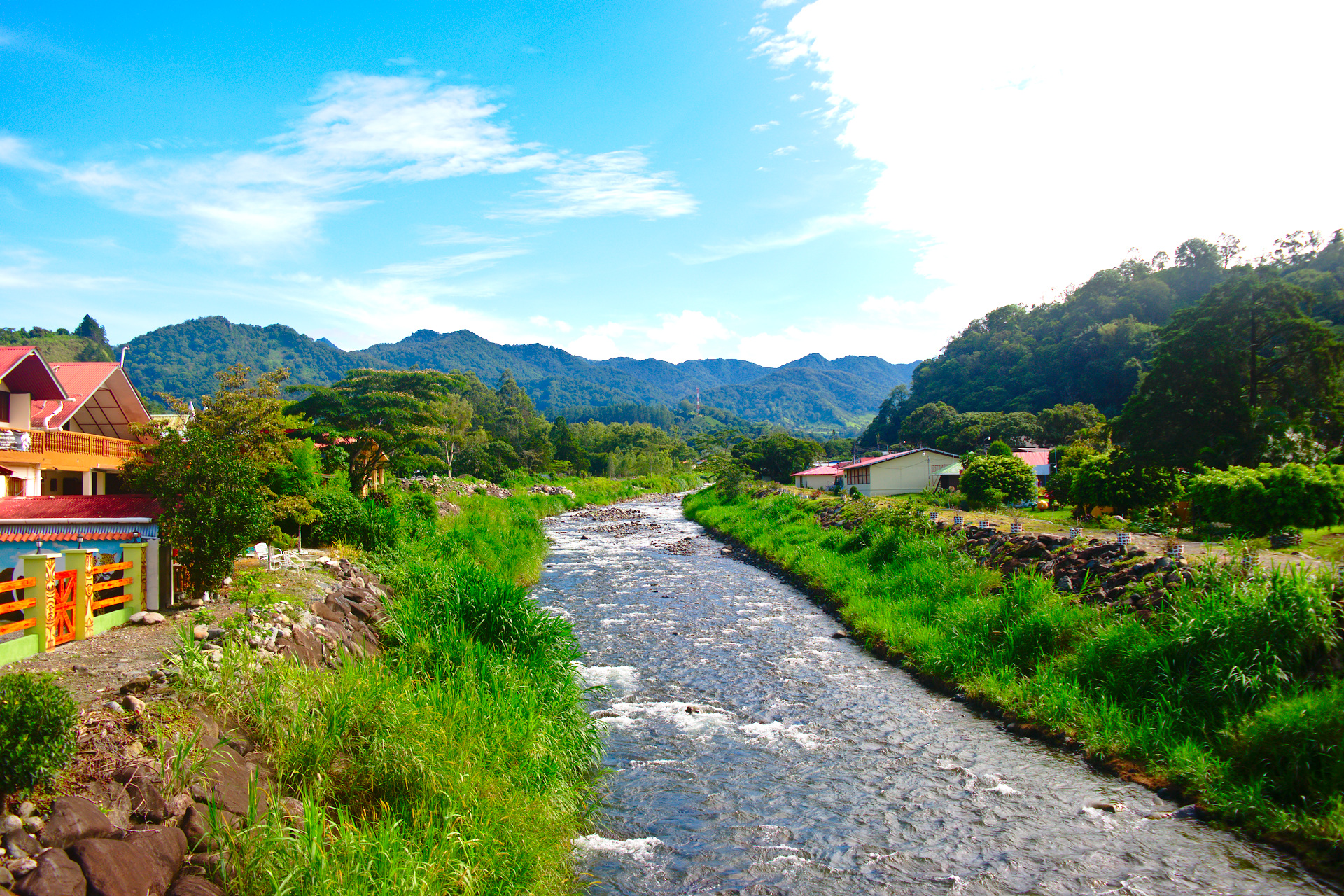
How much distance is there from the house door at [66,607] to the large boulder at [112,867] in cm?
498

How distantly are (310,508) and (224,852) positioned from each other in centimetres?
1176

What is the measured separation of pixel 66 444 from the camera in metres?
21.8

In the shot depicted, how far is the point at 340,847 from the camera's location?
5480mm

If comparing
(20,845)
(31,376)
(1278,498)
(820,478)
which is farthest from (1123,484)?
(820,478)

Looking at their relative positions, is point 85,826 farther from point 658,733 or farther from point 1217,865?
point 1217,865

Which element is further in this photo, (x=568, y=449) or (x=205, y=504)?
(x=568, y=449)

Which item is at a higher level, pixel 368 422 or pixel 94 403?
pixel 94 403

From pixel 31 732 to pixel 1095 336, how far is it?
112717mm

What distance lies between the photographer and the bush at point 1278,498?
14609 millimetres

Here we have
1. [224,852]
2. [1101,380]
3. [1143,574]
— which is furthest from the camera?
[1101,380]

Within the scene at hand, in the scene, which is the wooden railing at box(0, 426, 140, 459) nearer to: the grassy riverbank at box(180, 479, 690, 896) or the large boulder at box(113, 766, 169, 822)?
the grassy riverbank at box(180, 479, 690, 896)

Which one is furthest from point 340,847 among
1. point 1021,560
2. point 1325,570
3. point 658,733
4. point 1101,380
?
point 1101,380

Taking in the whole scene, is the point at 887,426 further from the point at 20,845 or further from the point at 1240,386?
the point at 20,845

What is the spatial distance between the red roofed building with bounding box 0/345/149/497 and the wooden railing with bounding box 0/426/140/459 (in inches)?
0.9
